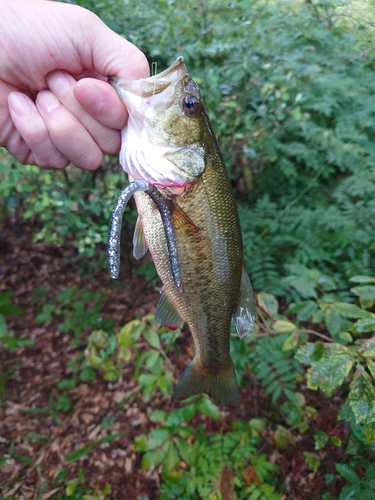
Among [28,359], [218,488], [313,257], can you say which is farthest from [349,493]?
[28,359]

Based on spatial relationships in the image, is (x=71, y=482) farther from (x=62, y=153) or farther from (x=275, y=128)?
(x=275, y=128)

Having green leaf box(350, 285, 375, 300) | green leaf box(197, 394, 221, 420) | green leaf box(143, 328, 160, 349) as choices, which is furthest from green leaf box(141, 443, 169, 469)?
green leaf box(350, 285, 375, 300)

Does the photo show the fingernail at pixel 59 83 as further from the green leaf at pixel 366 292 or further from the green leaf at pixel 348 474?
the green leaf at pixel 348 474

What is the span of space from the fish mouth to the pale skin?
44mm

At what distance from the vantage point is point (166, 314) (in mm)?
1494

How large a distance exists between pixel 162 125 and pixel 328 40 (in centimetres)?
323

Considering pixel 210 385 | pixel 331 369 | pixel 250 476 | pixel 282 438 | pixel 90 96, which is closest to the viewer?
pixel 90 96

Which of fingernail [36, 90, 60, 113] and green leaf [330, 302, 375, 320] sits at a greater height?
fingernail [36, 90, 60, 113]

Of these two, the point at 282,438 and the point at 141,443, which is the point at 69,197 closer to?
the point at 141,443

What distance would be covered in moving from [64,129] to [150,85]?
1.29 ft

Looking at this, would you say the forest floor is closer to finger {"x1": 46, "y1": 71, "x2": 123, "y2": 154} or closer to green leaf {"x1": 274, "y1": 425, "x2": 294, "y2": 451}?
green leaf {"x1": 274, "y1": 425, "x2": 294, "y2": 451}

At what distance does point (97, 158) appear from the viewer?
1.47 meters

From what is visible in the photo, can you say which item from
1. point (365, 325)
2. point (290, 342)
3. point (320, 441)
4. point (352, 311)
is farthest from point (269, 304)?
point (320, 441)

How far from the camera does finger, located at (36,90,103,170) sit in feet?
4.30
